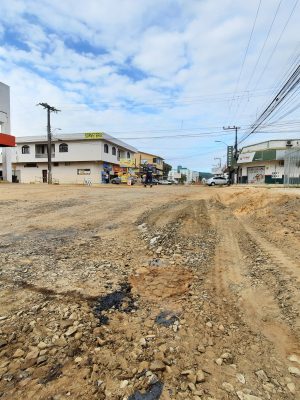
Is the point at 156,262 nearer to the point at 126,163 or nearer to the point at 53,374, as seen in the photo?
the point at 53,374

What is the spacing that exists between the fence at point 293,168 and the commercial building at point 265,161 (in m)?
14.6

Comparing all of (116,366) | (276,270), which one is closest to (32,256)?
(116,366)

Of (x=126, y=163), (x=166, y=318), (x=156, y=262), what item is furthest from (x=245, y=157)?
(x=166, y=318)

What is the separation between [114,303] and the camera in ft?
13.5

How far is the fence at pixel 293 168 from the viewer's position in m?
20.9

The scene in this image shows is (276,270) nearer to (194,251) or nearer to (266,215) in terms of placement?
(194,251)

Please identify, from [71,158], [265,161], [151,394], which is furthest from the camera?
[71,158]

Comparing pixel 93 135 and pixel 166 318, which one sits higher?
pixel 93 135

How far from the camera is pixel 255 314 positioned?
3.89 metres

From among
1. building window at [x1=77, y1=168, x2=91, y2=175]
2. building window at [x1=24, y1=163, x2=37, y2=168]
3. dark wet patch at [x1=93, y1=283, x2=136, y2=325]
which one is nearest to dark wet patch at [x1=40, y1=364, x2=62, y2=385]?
dark wet patch at [x1=93, y1=283, x2=136, y2=325]

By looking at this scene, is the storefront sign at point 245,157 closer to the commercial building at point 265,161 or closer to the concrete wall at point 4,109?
the commercial building at point 265,161

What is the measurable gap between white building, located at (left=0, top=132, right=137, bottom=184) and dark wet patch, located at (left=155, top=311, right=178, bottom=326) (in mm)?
42818

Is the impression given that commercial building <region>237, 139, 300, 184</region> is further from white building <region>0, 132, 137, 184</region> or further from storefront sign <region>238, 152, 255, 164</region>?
white building <region>0, 132, 137, 184</region>

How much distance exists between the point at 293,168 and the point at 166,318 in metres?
21.3
